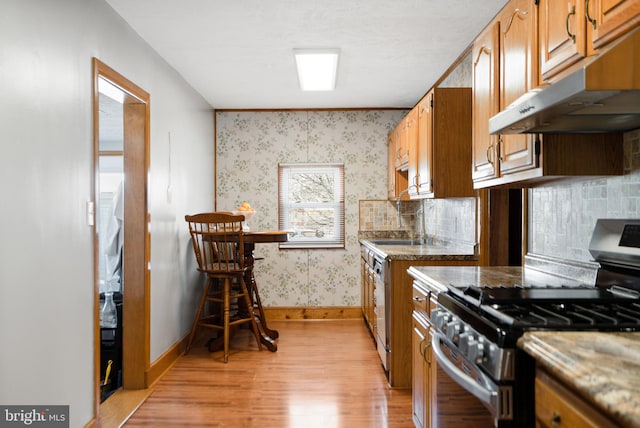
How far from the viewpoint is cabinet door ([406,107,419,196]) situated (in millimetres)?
3881

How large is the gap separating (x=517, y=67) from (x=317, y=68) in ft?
7.15

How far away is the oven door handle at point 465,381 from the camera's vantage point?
4.16ft

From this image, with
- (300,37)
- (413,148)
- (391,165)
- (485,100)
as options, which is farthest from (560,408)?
(391,165)

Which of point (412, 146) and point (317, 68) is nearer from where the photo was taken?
point (317, 68)

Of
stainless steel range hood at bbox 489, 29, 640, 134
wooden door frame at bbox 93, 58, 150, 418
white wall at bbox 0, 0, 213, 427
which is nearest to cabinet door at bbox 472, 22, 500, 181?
stainless steel range hood at bbox 489, 29, 640, 134

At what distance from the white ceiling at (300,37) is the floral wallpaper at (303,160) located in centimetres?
86

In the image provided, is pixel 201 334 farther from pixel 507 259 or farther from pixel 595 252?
pixel 595 252

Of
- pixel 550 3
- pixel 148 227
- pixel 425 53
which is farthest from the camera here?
pixel 425 53

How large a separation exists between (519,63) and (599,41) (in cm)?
52

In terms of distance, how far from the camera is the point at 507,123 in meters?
1.57

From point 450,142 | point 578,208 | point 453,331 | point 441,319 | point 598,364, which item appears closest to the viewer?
point 598,364

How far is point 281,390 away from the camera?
125 inches

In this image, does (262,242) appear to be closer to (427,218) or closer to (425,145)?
(425,145)

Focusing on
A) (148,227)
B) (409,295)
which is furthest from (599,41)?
(148,227)
